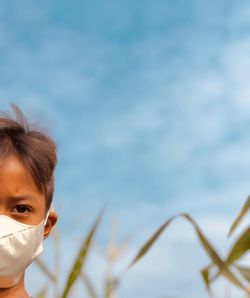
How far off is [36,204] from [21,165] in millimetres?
195

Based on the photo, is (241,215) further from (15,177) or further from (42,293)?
(42,293)

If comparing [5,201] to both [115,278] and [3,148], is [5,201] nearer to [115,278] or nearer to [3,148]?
[3,148]

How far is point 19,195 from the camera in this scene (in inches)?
88.3

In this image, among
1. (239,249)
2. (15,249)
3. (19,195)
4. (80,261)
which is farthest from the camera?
(15,249)

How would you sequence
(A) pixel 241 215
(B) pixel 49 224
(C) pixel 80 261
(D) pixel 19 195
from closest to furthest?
1. (A) pixel 241 215
2. (C) pixel 80 261
3. (D) pixel 19 195
4. (B) pixel 49 224

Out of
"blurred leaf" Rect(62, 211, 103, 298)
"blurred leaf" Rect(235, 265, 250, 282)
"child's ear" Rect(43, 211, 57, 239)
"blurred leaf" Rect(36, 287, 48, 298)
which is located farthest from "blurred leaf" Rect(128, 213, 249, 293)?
"blurred leaf" Rect(36, 287, 48, 298)

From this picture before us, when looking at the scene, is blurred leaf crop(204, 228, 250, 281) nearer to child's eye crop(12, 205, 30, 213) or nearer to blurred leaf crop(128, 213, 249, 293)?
blurred leaf crop(128, 213, 249, 293)

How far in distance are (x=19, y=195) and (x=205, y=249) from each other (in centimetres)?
100

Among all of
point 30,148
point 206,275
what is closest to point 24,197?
point 30,148

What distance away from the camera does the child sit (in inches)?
88.7

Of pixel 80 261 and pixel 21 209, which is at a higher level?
pixel 80 261

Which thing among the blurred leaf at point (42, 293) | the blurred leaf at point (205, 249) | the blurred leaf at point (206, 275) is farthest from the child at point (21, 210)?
the blurred leaf at point (206, 275)

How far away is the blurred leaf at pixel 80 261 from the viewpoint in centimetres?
180

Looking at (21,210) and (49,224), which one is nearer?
(21,210)
